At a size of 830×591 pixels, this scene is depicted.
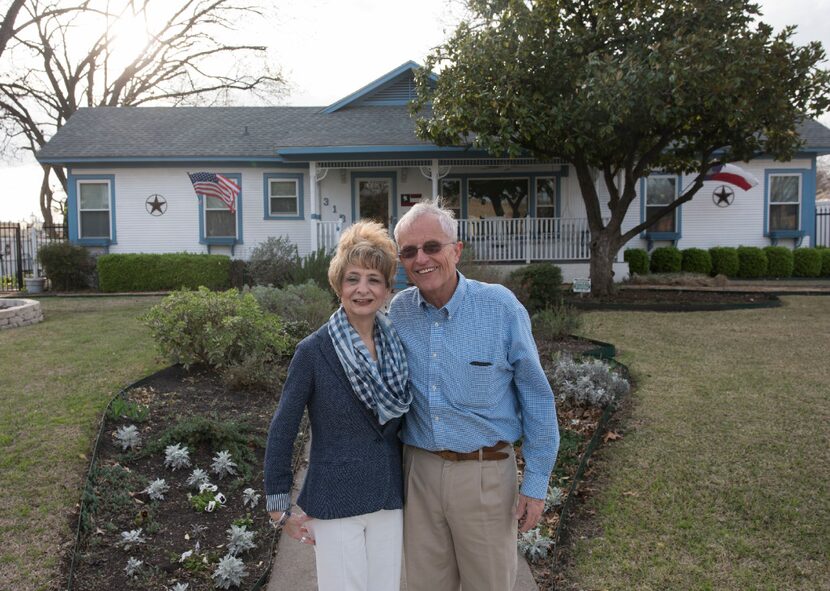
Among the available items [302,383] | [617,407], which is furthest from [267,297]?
[302,383]

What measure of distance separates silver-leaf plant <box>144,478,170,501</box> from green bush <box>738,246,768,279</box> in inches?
666

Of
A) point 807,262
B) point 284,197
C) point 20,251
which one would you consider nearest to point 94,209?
point 20,251

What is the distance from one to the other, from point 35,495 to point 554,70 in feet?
34.5

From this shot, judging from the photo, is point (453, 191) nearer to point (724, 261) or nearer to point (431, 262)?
point (724, 261)

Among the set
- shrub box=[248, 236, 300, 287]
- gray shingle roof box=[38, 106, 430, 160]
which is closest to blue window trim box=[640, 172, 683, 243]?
gray shingle roof box=[38, 106, 430, 160]

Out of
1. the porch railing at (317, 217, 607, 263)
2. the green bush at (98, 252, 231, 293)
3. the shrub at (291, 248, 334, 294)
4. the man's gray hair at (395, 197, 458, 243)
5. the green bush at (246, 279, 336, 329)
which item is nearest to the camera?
the man's gray hair at (395, 197, 458, 243)

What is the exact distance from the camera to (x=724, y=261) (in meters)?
18.0

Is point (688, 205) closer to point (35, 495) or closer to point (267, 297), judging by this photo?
point (267, 297)

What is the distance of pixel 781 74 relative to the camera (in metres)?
11.5

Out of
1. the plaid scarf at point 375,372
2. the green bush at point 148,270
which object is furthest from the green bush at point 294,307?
the green bush at point 148,270

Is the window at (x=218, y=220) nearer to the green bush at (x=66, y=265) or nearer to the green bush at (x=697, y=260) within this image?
the green bush at (x=66, y=265)

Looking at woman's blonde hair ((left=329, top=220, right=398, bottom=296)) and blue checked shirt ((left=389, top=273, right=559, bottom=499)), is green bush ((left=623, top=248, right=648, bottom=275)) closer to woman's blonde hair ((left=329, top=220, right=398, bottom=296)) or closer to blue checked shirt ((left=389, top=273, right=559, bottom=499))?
blue checked shirt ((left=389, top=273, right=559, bottom=499))

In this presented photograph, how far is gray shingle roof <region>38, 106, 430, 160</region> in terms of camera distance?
1672cm

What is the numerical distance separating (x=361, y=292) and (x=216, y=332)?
175 inches
